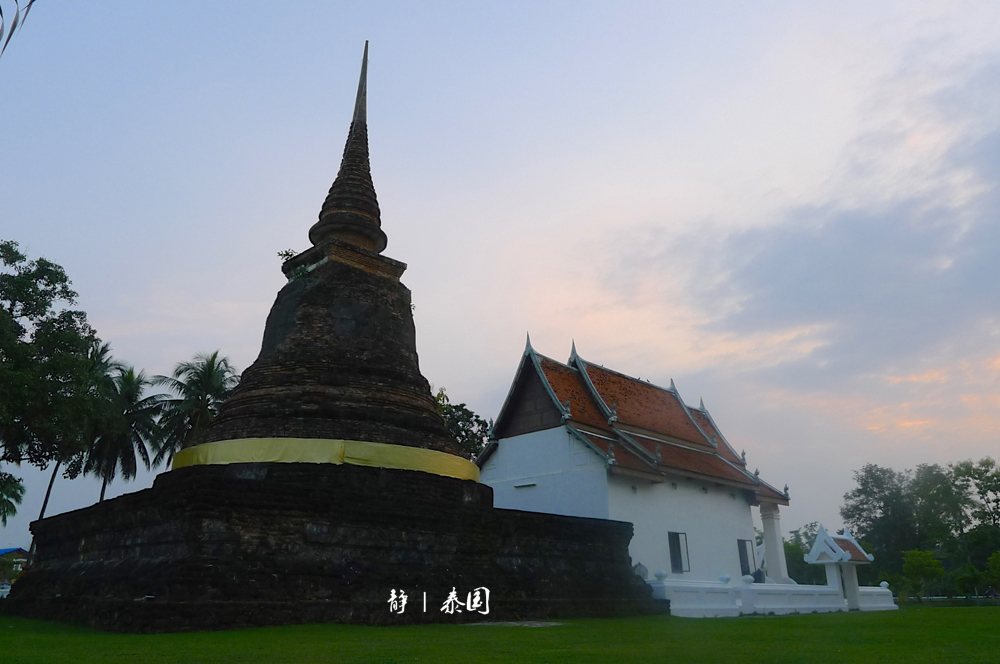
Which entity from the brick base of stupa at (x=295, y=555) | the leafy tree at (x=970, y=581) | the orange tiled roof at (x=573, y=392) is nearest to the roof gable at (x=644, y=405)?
the orange tiled roof at (x=573, y=392)

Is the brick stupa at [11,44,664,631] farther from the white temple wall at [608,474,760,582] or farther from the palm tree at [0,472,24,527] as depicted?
the palm tree at [0,472,24,527]

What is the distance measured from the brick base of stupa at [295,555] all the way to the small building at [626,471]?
348cm

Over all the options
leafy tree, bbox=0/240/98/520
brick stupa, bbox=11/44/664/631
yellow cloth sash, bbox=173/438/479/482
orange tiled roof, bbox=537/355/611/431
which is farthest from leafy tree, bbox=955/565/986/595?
leafy tree, bbox=0/240/98/520

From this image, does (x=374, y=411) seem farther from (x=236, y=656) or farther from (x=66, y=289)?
(x=66, y=289)

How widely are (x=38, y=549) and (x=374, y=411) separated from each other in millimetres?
6327

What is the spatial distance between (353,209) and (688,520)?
1066 cm

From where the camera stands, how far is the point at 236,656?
5.80 metres

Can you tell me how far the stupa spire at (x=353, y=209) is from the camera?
1462 centimetres

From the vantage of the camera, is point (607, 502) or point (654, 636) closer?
point (654, 636)

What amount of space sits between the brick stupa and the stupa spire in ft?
0.16

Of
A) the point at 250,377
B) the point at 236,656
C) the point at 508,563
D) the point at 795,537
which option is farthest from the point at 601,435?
the point at 795,537

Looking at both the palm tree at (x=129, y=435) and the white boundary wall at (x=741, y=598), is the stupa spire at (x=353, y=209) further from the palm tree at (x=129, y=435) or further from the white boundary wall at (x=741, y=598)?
the palm tree at (x=129, y=435)

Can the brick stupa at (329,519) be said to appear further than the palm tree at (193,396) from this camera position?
No

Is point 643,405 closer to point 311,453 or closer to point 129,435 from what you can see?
point 311,453
